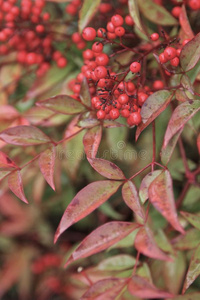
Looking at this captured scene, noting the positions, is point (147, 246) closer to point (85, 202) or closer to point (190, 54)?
point (85, 202)

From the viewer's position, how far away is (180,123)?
1.97 feet

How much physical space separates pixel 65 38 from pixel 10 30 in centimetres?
16

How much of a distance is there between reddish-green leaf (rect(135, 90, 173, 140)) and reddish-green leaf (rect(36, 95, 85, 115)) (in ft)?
0.52

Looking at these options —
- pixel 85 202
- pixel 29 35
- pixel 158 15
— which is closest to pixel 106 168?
pixel 85 202

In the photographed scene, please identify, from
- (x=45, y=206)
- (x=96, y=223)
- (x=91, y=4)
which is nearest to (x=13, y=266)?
(x=45, y=206)

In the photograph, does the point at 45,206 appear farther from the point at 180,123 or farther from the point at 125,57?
the point at 180,123

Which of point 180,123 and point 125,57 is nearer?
point 180,123

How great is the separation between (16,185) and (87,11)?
1.43 feet

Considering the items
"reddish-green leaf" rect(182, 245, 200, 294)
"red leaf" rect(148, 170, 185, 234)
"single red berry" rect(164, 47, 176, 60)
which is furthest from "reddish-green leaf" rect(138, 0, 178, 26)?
"reddish-green leaf" rect(182, 245, 200, 294)

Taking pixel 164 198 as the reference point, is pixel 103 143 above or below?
below

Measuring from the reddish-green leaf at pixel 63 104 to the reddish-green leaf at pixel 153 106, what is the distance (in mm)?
159

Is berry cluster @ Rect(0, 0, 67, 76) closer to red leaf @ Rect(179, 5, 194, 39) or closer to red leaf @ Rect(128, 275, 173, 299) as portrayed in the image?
red leaf @ Rect(179, 5, 194, 39)

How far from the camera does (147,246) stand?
1.97 feet

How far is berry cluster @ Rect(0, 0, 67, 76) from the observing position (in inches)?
39.0
